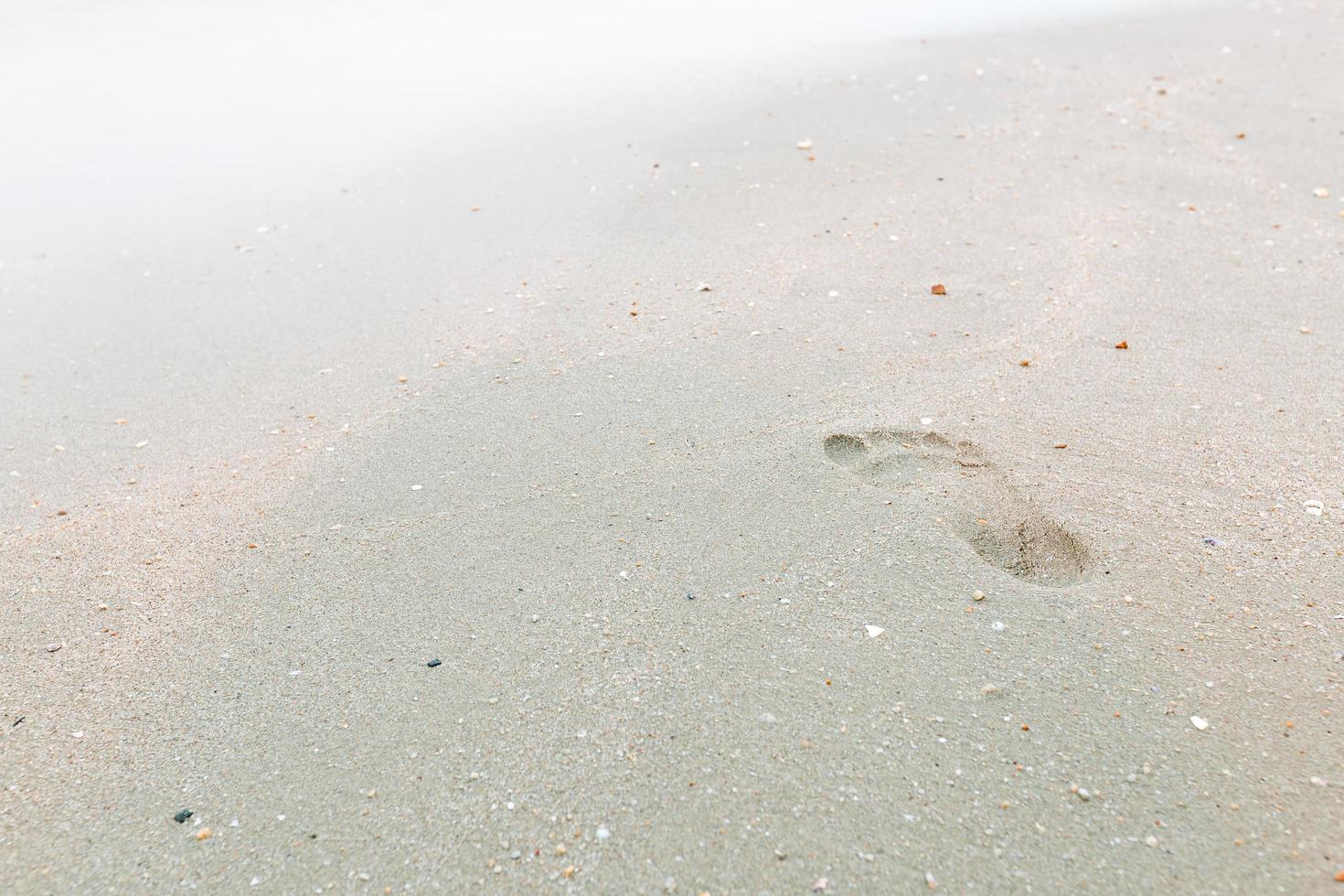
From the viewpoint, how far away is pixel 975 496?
296 centimetres

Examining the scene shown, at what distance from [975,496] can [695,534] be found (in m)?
0.81

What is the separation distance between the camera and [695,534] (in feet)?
9.46

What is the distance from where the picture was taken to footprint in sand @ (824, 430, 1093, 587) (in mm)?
2729

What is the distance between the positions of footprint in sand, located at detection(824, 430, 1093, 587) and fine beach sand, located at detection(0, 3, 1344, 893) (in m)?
0.02

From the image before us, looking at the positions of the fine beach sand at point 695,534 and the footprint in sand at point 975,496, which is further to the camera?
the footprint in sand at point 975,496

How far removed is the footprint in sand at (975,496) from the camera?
2.73 m

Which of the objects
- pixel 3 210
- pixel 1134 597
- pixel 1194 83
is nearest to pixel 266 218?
pixel 3 210

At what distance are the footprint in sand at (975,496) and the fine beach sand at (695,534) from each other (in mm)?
15

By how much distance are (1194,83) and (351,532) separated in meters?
5.87

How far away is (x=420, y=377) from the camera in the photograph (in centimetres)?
377

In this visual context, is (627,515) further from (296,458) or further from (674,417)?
(296,458)

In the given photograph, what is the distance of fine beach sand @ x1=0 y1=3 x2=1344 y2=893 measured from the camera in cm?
209

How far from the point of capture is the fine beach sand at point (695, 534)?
2.09m

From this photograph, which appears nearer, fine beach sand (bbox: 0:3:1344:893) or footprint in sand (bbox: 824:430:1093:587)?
fine beach sand (bbox: 0:3:1344:893)
